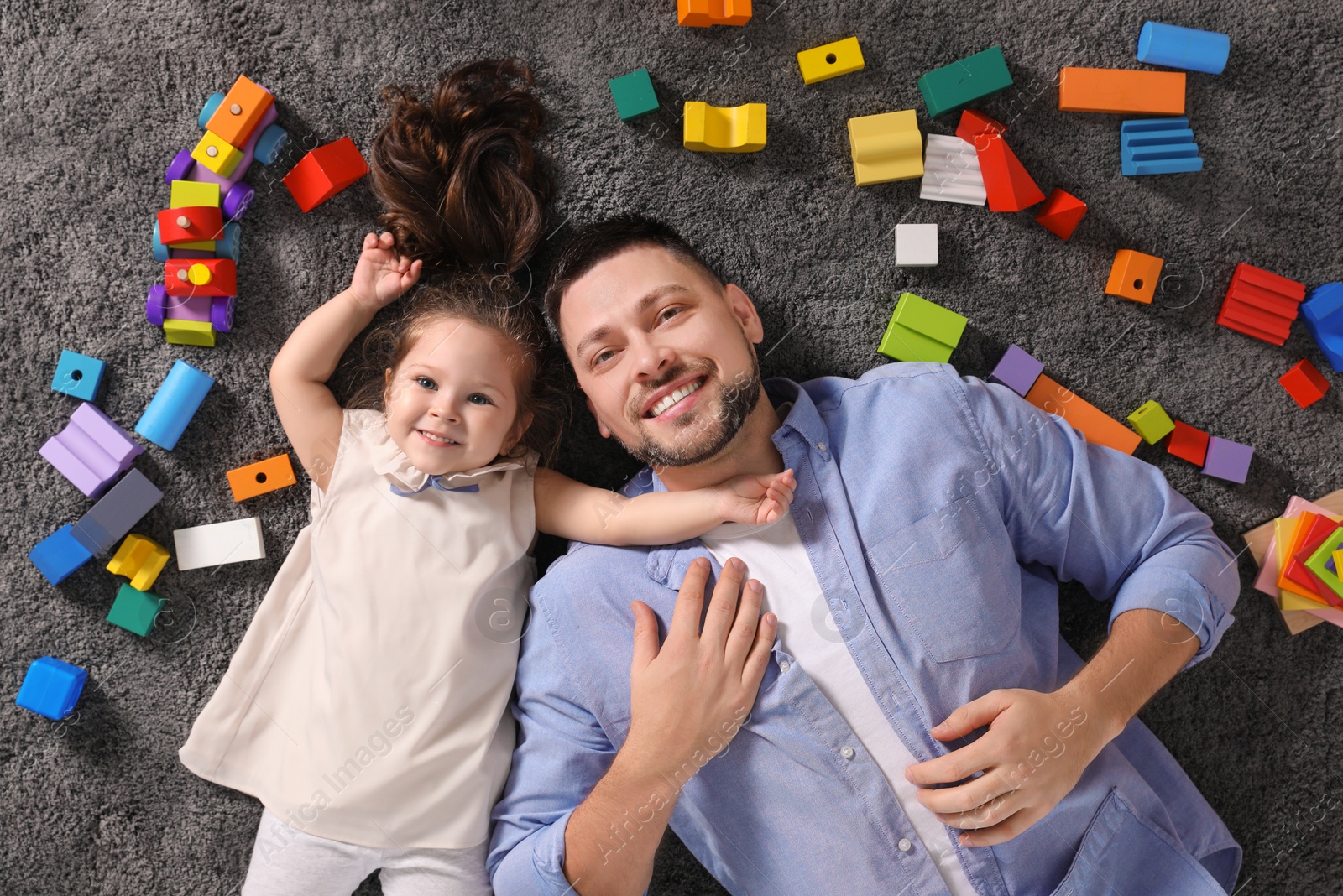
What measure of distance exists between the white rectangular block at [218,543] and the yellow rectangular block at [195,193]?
62 cm

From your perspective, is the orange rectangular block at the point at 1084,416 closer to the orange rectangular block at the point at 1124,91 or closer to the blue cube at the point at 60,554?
the orange rectangular block at the point at 1124,91

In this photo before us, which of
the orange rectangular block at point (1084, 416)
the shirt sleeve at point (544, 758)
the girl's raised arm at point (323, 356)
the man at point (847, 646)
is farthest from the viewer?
the orange rectangular block at point (1084, 416)

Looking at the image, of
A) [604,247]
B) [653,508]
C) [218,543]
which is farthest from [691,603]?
[218,543]

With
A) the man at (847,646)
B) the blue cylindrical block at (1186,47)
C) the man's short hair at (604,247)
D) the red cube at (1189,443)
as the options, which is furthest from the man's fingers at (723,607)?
the blue cylindrical block at (1186,47)

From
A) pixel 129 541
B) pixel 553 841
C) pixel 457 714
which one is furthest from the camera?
pixel 129 541

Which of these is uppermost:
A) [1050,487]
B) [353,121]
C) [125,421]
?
[353,121]

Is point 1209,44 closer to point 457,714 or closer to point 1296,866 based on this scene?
point 1296,866

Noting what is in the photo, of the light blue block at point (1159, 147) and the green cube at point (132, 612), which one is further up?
the green cube at point (132, 612)

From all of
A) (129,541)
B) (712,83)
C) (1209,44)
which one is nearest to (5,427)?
(129,541)

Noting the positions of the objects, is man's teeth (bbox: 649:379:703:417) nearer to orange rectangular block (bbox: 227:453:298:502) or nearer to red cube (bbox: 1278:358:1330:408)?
orange rectangular block (bbox: 227:453:298:502)

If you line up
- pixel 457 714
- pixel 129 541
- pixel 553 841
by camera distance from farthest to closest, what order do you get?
pixel 129 541, pixel 457 714, pixel 553 841

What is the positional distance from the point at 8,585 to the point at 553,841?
1.20 meters

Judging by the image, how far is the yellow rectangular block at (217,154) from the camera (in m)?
1.55

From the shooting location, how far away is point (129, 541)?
158 centimetres
